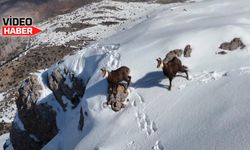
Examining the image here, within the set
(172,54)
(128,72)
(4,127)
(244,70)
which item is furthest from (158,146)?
(4,127)

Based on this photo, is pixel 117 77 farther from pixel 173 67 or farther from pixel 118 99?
pixel 173 67

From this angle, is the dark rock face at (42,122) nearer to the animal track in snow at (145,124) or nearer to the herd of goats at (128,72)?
the herd of goats at (128,72)

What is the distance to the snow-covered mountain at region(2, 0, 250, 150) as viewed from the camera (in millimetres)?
Result: 13961

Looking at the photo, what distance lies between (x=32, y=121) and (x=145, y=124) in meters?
11.4

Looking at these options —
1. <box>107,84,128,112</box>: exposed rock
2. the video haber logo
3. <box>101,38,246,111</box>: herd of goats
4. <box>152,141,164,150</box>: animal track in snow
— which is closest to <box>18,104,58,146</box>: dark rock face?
<box>101,38,246,111</box>: herd of goats

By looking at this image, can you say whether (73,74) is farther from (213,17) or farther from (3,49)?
(3,49)

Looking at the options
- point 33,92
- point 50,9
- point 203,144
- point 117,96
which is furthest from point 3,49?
point 203,144

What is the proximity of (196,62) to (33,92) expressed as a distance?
1174 centimetres

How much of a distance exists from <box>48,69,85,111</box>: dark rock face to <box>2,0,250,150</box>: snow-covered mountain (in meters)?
0.43

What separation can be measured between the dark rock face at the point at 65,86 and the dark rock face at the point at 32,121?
96cm

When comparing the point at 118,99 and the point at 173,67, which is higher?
the point at 173,67

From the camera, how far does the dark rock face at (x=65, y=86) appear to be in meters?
23.2

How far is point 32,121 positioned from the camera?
25234mm

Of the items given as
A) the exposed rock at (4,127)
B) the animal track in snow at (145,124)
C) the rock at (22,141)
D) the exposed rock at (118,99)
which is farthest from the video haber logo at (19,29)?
the animal track in snow at (145,124)
